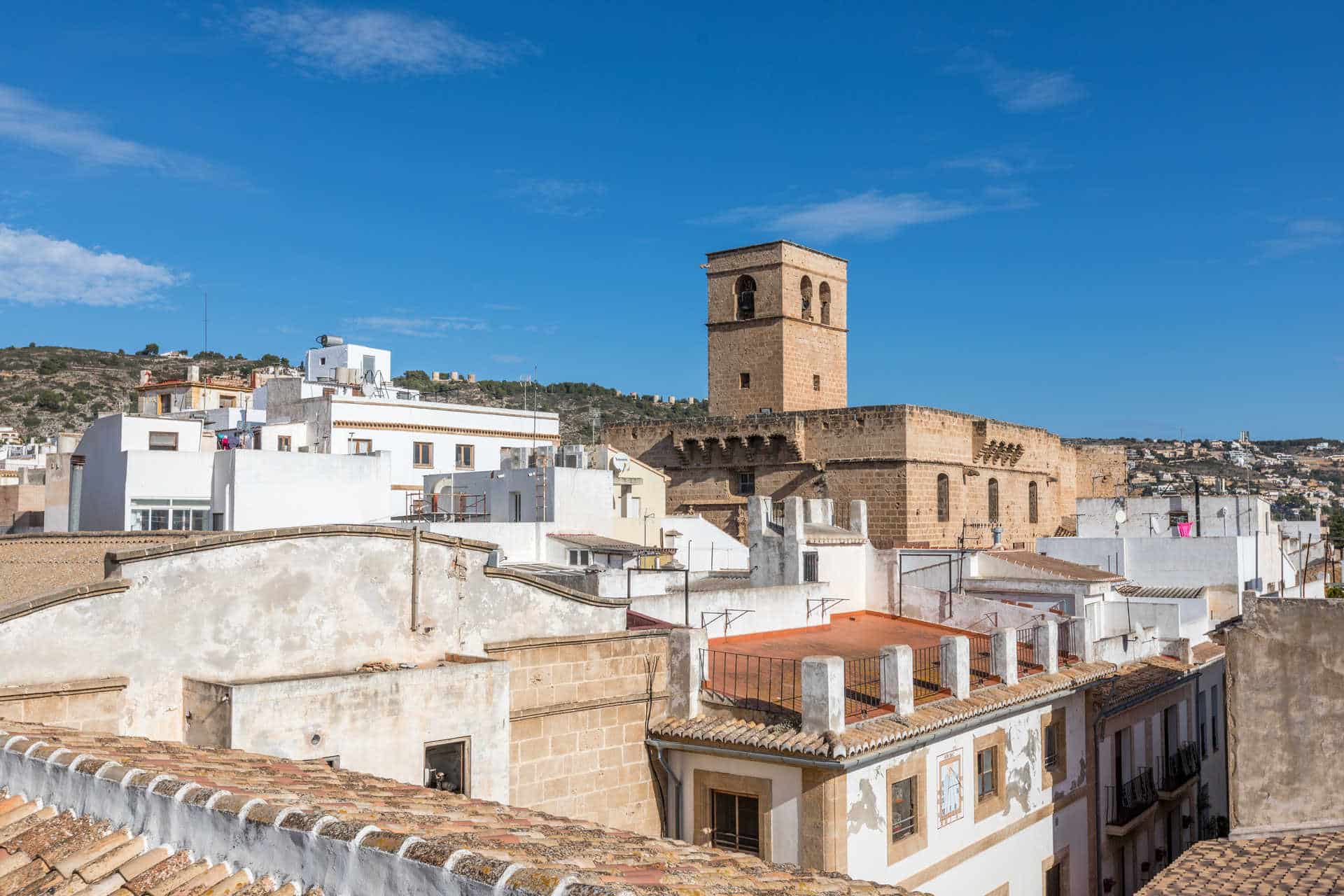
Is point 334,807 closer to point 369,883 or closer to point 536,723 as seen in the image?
point 369,883

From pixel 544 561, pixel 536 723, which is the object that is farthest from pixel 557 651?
pixel 544 561

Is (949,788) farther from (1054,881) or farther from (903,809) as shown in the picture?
(1054,881)

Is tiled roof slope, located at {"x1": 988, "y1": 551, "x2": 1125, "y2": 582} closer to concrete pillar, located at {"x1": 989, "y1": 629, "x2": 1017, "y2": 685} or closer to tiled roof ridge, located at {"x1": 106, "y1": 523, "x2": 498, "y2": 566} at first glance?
concrete pillar, located at {"x1": 989, "y1": 629, "x2": 1017, "y2": 685}

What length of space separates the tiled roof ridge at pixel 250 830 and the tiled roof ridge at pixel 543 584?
16.8 feet

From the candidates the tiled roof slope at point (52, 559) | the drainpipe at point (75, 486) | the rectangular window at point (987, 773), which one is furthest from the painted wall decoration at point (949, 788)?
the drainpipe at point (75, 486)

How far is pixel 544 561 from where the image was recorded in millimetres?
23031

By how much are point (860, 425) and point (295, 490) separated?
660 inches

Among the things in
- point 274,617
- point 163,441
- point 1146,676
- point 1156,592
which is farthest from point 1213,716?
point 163,441

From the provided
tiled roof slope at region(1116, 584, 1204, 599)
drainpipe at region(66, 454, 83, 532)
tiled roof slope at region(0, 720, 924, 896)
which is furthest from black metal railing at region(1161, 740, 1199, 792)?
drainpipe at region(66, 454, 83, 532)

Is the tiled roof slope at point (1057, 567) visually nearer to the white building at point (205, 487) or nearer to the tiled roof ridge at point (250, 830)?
the white building at point (205, 487)

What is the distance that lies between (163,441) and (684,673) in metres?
13.7

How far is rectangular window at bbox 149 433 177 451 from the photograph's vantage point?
68.9 ft

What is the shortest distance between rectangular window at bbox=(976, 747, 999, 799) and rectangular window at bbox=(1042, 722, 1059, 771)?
1.55m

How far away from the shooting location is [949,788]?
494 inches
